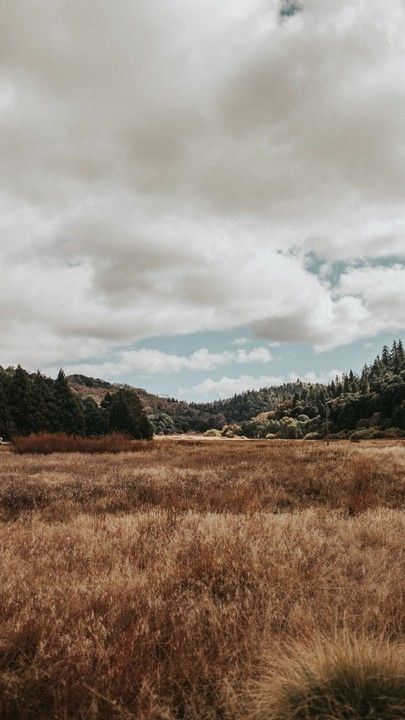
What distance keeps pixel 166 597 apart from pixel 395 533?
12.8 feet

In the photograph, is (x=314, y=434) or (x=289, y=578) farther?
(x=314, y=434)

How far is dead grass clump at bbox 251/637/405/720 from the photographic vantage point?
244cm

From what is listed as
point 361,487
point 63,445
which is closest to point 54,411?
point 63,445

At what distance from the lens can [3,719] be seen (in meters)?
2.61

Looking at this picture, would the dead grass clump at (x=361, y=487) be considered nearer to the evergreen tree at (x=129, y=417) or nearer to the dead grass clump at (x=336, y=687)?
the dead grass clump at (x=336, y=687)

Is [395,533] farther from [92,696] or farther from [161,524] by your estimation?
[92,696]

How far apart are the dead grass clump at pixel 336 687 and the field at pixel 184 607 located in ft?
0.06

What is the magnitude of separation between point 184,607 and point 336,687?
1752 mm

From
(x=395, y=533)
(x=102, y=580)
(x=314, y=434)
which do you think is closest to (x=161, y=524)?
(x=102, y=580)

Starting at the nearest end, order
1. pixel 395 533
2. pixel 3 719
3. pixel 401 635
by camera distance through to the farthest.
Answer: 1. pixel 3 719
2. pixel 401 635
3. pixel 395 533

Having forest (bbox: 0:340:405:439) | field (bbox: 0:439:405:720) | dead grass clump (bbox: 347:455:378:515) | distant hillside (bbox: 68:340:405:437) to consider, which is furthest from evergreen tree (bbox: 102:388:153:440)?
field (bbox: 0:439:405:720)

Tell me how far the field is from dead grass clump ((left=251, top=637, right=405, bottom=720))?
2 centimetres

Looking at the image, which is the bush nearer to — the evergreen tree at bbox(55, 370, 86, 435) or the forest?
the forest

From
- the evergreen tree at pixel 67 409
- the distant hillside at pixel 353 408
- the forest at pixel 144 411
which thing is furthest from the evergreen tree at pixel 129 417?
the distant hillside at pixel 353 408
